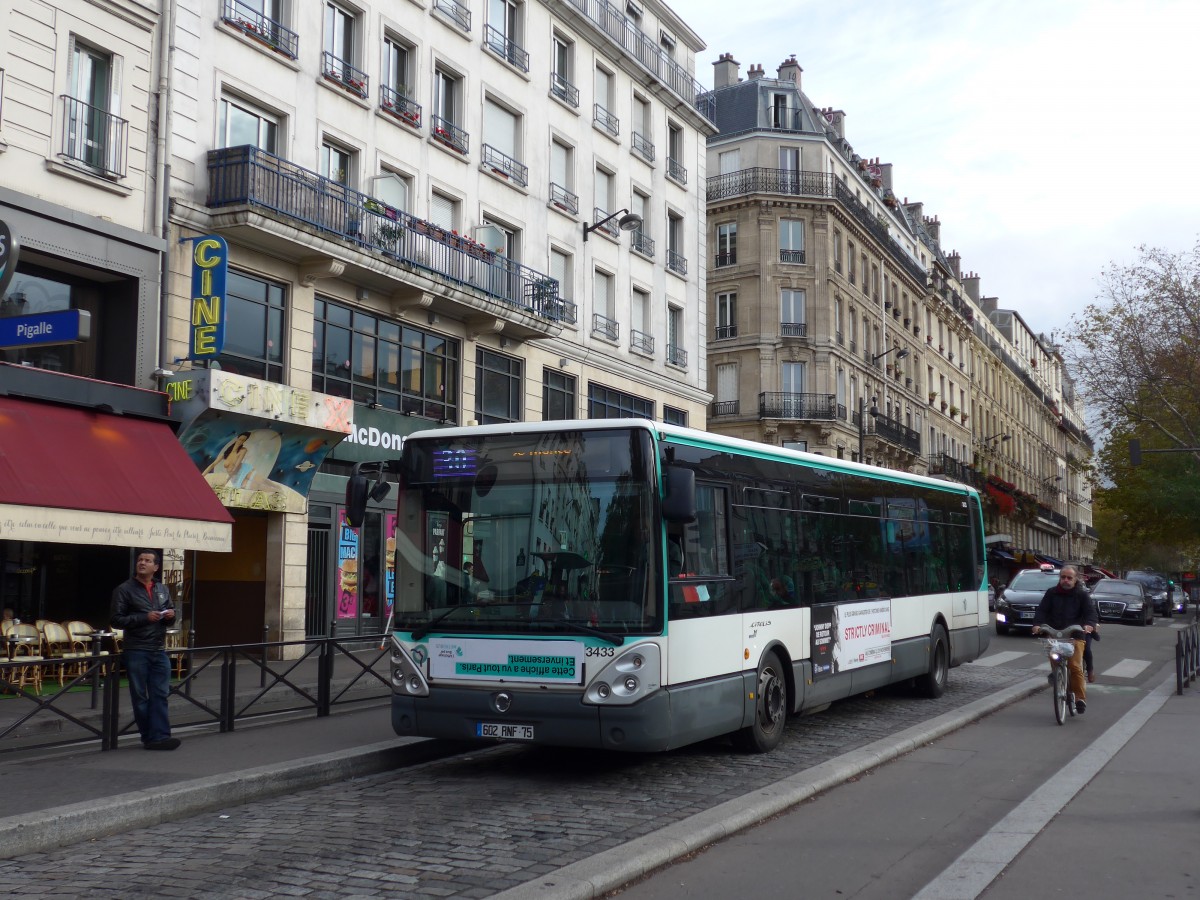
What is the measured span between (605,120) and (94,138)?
52.8ft

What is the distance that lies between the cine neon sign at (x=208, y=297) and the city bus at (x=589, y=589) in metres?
8.75

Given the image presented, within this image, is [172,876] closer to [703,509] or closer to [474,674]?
[474,674]

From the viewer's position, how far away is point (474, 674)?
900 centimetres

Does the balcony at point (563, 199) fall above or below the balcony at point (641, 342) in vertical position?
above

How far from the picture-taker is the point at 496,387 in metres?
25.8

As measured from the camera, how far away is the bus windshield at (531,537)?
8.73 meters

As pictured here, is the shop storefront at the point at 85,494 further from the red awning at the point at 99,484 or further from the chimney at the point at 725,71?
the chimney at the point at 725,71

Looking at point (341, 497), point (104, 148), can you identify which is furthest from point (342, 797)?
point (341, 497)

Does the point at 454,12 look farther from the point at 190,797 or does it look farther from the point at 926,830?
the point at 926,830

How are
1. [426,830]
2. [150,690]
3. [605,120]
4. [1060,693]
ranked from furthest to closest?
[605,120]
[1060,693]
[150,690]
[426,830]

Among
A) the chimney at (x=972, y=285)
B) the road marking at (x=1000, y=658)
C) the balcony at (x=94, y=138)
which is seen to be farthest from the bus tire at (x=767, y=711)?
the chimney at (x=972, y=285)

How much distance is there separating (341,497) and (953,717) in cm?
1233

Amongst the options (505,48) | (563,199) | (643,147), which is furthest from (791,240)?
(505,48)

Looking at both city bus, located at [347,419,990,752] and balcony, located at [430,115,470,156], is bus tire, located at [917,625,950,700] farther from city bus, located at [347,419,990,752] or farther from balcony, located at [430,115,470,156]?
balcony, located at [430,115,470,156]
